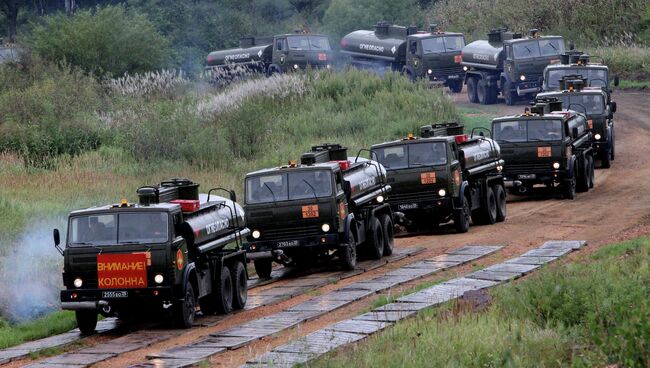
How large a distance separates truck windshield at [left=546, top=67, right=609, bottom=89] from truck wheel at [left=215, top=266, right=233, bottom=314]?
80.5 feet

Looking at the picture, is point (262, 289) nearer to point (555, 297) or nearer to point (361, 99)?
point (555, 297)

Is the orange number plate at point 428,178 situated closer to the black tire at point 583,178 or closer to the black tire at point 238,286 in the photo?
the black tire at point 238,286

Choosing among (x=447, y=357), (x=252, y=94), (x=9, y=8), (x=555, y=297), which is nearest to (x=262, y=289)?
(x=555, y=297)

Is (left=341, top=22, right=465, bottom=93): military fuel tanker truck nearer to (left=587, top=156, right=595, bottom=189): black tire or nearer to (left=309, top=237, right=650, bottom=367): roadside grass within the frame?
(left=587, top=156, right=595, bottom=189): black tire

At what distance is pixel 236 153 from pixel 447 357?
2543 centimetres

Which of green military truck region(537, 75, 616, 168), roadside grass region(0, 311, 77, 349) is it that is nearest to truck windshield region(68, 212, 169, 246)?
roadside grass region(0, 311, 77, 349)

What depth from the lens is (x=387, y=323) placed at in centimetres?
1683

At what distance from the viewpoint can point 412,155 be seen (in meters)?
28.4

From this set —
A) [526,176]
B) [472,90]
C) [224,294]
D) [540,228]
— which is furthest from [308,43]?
[224,294]

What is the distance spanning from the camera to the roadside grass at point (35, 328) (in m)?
18.9

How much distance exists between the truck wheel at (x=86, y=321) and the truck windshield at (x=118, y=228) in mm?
1066

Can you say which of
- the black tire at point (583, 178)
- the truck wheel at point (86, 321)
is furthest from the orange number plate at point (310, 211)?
the black tire at point (583, 178)

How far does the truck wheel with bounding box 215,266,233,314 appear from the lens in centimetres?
2041

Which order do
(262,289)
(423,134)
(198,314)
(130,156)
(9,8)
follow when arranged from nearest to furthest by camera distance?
(198,314) → (262,289) → (423,134) → (130,156) → (9,8)
